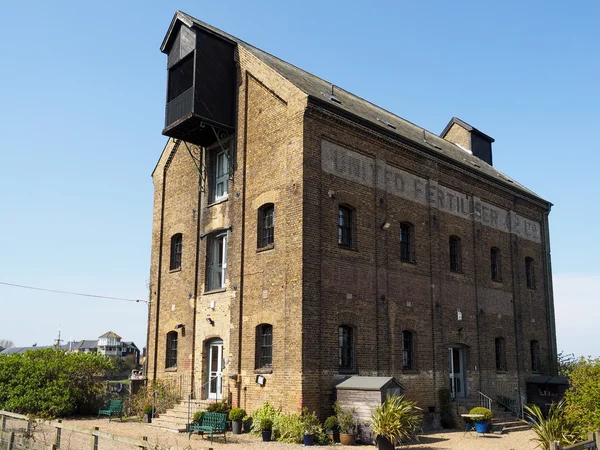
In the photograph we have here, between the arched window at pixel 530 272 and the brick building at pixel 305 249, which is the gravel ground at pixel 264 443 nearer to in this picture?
the brick building at pixel 305 249

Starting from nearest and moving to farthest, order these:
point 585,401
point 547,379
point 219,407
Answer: point 585,401 → point 219,407 → point 547,379

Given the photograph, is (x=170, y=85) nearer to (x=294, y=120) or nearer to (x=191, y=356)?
(x=294, y=120)

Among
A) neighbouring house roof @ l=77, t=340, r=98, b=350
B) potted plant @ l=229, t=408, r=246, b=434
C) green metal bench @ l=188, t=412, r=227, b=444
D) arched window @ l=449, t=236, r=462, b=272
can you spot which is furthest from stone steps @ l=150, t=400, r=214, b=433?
neighbouring house roof @ l=77, t=340, r=98, b=350

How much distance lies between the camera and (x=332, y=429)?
1656cm

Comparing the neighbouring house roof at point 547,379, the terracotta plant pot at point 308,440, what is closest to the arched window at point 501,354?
the neighbouring house roof at point 547,379

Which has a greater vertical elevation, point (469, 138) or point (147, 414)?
point (469, 138)

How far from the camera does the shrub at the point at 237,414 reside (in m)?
17.9

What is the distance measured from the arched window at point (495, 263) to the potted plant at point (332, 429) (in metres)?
12.7

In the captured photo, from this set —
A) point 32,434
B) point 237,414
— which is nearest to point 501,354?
point 237,414

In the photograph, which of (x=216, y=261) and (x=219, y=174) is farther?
(x=219, y=174)

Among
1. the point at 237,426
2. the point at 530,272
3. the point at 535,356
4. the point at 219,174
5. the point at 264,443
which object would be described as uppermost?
the point at 219,174

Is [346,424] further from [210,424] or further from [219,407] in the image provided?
[219,407]

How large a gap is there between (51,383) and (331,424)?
38.3 ft

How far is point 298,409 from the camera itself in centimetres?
1683
